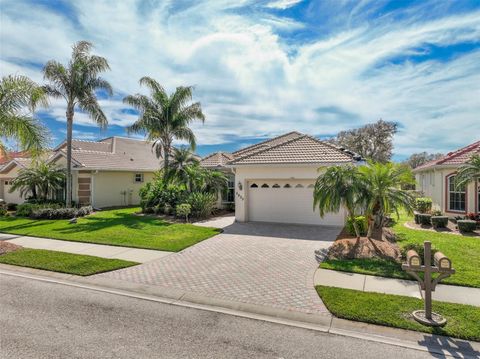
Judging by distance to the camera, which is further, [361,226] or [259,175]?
[259,175]

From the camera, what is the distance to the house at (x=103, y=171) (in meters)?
22.5

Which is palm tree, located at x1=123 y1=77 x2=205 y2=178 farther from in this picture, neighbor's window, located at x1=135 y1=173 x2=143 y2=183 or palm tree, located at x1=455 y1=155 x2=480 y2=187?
palm tree, located at x1=455 y1=155 x2=480 y2=187

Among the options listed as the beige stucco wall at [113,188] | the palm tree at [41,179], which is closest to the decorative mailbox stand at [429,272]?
the beige stucco wall at [113,188]

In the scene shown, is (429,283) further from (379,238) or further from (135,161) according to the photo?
(135,161)


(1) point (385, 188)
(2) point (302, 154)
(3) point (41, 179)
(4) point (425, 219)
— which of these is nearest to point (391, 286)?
(1) point (385, 188)

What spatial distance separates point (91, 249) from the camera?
35.4ft

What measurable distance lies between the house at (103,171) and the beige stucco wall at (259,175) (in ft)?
37.8

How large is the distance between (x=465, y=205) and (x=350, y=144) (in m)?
34.1

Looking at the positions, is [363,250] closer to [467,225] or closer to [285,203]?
[285,203]

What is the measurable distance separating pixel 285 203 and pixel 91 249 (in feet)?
30.2

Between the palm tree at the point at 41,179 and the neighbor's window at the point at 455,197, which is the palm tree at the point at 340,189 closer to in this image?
the neighbor's window at the point at 455,197

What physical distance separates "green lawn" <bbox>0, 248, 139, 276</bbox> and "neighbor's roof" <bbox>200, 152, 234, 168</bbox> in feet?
42.5

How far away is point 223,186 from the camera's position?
66.3 ft

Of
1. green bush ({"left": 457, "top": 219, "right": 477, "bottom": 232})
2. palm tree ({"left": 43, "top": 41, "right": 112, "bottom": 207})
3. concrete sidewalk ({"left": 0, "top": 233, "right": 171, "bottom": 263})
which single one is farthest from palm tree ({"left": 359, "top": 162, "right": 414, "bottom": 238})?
palm tree ({"left": 43, "top": 41, "right": 112, "bottom": 207})
